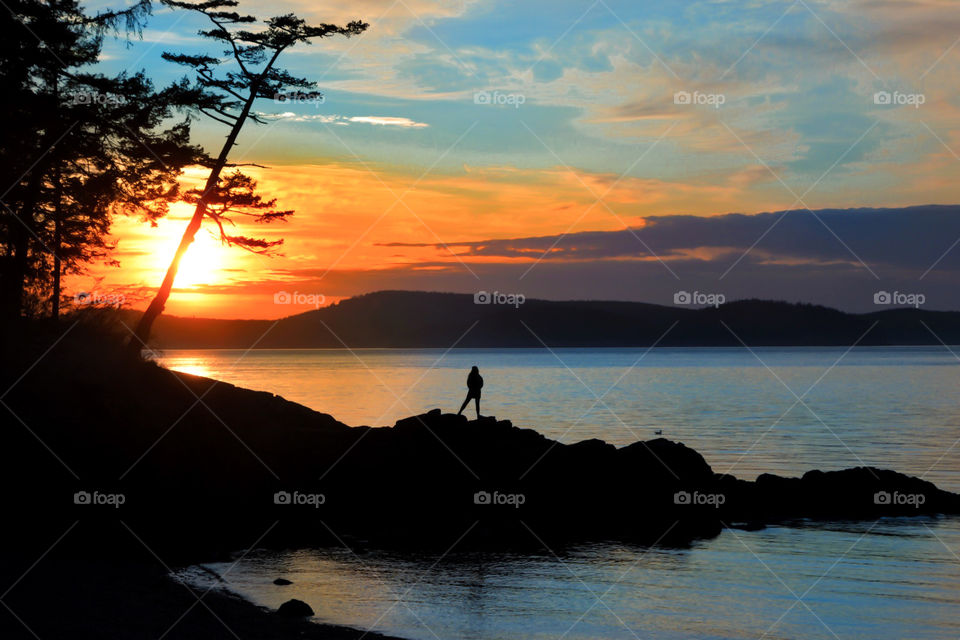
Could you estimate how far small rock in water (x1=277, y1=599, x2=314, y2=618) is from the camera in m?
16.9

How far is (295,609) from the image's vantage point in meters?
17.0

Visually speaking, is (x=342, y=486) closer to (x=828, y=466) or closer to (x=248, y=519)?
(x=248, y=519)

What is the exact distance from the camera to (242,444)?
29.8m

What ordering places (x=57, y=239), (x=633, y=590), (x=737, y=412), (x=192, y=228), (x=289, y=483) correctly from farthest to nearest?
(x=737, y=412) → (x=57, y=239) → (x=192, y=228) → (x=289, y=483) → (x=633, y=590)

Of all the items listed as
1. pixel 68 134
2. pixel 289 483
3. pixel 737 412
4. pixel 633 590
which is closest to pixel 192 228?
pixel 68 134

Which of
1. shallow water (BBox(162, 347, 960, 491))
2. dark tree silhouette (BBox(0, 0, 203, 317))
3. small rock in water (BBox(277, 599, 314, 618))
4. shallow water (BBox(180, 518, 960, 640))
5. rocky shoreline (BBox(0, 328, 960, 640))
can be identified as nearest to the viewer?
small rock in water (BBox(277, 599, 314, 618))

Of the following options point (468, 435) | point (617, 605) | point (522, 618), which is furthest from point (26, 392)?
point (617, 605)

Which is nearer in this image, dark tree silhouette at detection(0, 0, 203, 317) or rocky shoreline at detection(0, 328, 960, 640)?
rocky shoreline at detection(0, 328, 960, 640)

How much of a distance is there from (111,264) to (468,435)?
74.0 ft

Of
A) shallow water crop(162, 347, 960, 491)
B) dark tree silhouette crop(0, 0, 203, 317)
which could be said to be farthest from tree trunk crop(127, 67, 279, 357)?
shallow water crop(162, 347, 960, 491)

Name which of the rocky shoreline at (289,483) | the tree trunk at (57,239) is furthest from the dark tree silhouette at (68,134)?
the rocky shoreline at (289,483)

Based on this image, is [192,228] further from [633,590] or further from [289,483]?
[633,590]

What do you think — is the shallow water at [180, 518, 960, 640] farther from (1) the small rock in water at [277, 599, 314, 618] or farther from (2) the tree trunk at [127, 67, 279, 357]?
(2) the tree trunk at [127, 67, 279, 357]

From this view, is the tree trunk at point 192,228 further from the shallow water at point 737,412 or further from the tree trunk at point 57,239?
the shallow water at point 737,412
